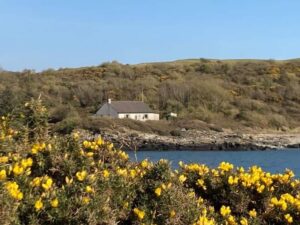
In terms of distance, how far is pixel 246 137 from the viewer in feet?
244

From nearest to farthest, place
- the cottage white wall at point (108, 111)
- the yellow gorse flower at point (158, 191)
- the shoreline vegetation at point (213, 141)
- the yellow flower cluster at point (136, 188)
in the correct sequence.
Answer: the yellow flower cluster at point (136, 188) → the yellow gorse flower at point (158, 191) → the shoreline vegetation at point (213, 141) → the cottage white wall at point (108, 111)

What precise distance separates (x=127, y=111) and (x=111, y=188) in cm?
7638

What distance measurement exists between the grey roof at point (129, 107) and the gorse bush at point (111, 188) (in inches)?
2936

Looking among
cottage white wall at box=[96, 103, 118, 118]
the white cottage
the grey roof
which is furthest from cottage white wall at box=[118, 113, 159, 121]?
cottage white wall at box=[96, 103, 118, 118]

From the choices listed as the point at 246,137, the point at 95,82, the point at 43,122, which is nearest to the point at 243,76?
the point at 95,82

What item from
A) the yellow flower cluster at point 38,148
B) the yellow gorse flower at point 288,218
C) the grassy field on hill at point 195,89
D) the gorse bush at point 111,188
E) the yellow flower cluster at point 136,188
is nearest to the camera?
the gorse bush at point 111,188

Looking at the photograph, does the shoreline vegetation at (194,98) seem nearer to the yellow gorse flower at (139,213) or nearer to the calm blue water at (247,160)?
the calm blue water at (247,160)

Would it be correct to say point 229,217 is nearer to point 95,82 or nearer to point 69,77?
point 95,82

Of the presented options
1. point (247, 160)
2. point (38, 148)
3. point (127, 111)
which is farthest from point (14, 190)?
point (127, 111)

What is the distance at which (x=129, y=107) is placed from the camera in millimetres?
81375

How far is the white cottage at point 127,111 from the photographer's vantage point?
7919 centimetres

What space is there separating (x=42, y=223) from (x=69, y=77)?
368ft

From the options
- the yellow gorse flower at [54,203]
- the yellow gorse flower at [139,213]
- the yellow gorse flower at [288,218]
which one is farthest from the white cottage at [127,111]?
the yellow gorse flower at [54,203]

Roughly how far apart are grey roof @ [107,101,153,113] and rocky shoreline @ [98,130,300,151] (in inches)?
333
